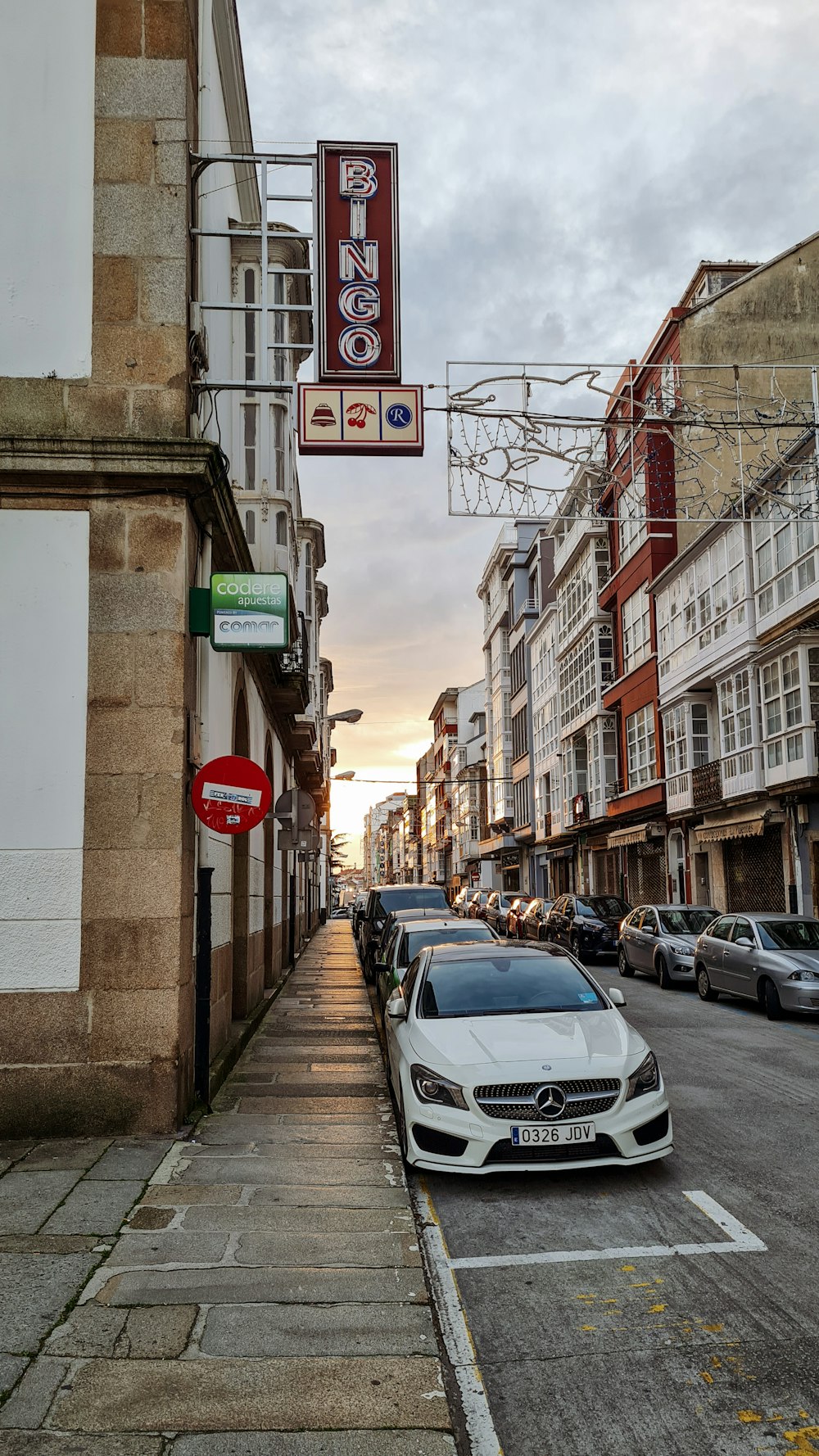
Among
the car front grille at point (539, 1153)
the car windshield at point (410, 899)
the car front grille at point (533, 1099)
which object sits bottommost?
the car front grille at point (539, 1153)

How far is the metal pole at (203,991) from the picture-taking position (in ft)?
28.7

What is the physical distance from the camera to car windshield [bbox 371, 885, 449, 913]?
2267 centimetres

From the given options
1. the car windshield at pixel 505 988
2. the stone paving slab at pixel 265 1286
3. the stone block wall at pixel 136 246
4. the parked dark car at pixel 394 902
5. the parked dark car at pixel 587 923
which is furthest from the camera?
the parked dark car at pixel 587 923

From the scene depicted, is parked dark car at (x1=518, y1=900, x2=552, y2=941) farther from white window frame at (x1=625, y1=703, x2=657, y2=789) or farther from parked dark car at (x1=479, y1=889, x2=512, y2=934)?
white window frame at (x1=625, y1=703, x2=657, y2=789)

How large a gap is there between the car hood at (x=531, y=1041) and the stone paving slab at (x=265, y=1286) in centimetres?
179

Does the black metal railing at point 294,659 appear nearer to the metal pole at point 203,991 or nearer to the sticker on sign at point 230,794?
the metal pole at point 203,991

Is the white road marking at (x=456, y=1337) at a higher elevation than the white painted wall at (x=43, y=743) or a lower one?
lower

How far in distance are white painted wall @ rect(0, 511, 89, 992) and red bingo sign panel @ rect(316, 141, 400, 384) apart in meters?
3.00

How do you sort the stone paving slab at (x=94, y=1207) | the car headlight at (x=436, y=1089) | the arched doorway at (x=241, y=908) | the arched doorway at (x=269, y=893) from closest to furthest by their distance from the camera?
the stone paving slab at (x=94, y=1207) → the car headlight at (x=436, y=1089) → the arched doorway at (x=241, y=908) → the arched doorway at (x=269, y=893)

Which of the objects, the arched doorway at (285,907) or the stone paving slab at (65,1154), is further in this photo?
the arched doorway at (285,907)

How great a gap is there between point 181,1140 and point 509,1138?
253 centimetres

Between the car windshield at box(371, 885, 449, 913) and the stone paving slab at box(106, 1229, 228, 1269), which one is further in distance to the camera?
the car windshield at box(371, 885, 449, 913)

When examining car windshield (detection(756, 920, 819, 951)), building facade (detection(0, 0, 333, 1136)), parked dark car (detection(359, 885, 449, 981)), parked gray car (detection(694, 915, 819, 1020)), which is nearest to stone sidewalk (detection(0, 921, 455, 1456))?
building facade (detection(0, 0, 333, 1136))

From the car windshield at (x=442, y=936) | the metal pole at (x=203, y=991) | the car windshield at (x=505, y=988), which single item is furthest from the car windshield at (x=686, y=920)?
the metal pole at (x=203, y=991)
